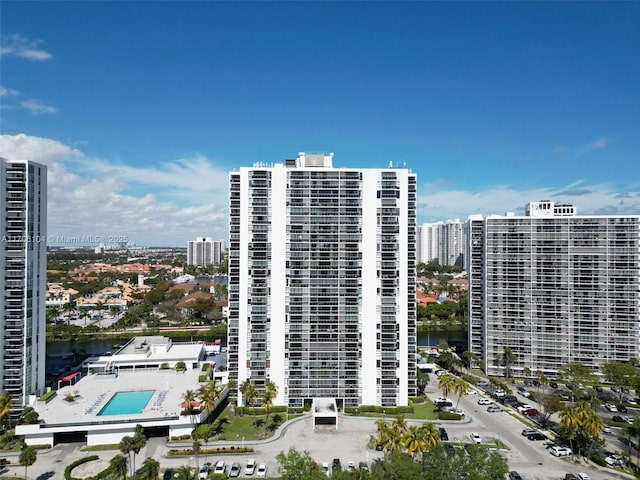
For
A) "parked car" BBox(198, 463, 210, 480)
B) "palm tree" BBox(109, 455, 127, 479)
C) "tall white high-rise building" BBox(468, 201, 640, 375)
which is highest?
"tall white high-rise building" BBox(468, 201, 640, 375)

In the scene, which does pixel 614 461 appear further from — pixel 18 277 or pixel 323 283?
pixel 18 277

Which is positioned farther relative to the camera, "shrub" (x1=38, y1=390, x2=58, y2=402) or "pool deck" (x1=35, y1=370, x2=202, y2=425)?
"shrub" (x1=38, y1=390, x2=58, y2=402)

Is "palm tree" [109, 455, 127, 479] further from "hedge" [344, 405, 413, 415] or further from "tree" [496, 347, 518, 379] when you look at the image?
"tree" [496, 347, 518, 379]

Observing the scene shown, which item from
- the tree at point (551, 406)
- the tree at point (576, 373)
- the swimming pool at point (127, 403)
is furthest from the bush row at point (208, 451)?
the tree at point (576, 373)

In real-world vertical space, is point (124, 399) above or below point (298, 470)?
below

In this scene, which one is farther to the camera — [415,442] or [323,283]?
[323,283]

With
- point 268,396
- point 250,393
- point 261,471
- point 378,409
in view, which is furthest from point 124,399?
point 378,409

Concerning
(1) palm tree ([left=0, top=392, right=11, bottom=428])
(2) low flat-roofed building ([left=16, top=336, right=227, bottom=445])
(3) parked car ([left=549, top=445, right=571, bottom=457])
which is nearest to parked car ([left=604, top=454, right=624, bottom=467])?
(3) parked car ([left=549, top=445, right=571, bottom=457])
